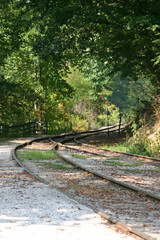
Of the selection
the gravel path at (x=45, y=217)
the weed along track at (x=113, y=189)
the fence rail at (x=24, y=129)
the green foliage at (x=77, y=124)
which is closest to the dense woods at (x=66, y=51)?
the green foliage at (x=77, y=124)

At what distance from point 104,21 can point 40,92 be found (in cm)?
1532

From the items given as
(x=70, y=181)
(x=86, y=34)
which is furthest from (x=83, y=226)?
(x=86, y=34)

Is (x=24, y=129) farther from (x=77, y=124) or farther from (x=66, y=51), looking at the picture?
(x=77, y=124)

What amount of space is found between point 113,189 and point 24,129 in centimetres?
2287

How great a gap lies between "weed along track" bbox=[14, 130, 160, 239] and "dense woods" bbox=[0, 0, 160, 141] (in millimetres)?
3414

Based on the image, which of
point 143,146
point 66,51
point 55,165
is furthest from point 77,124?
point 55,165

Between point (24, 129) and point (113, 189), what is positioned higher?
point (24, 129)

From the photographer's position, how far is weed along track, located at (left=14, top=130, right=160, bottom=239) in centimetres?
592

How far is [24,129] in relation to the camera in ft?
102

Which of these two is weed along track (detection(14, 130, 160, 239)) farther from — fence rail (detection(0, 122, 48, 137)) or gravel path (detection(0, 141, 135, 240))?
fence rail (detection(0, 122, 48, 137))

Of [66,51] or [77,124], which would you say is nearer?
[66,51]

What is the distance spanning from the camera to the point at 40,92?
34.0 m

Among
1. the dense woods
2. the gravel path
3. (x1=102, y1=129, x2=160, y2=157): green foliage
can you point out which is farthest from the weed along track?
the dense woods

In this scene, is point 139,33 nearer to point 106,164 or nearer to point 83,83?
point 106,164
